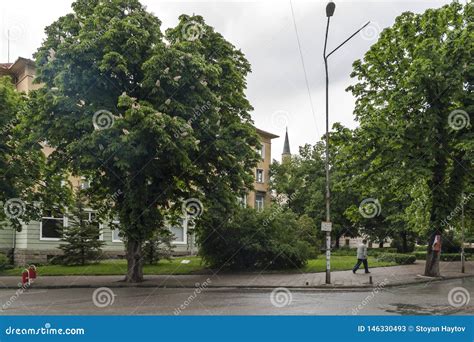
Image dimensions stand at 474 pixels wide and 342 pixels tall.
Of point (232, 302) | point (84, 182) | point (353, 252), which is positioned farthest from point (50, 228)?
point (353, 252)

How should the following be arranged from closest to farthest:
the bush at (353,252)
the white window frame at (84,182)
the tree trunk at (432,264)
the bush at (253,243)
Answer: the white window frame at (84,182)
the tree trunk at (432,264)
the bush at (253,243)
the bush at (353,252)

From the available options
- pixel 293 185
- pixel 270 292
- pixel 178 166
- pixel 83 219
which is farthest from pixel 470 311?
pixel 293 185

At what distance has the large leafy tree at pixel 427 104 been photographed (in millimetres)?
22219

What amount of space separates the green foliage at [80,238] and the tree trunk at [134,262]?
1013 centimetres

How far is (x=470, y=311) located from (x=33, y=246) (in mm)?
29300

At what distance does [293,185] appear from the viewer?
65.1 metres

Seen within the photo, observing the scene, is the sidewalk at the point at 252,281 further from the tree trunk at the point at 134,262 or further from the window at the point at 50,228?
the window at the point at 50,228

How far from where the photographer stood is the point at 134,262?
22312mm

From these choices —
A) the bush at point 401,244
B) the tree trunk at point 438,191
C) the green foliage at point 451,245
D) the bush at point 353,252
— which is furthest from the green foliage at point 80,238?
the bush at point 401,244

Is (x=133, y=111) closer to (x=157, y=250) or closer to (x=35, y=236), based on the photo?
(x=157, y=250)

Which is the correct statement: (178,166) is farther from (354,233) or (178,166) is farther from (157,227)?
(354,233)

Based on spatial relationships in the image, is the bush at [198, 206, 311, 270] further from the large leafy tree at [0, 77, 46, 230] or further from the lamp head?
the lamp head

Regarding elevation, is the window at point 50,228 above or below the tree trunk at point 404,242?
above

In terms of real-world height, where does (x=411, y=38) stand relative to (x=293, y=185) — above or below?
above
